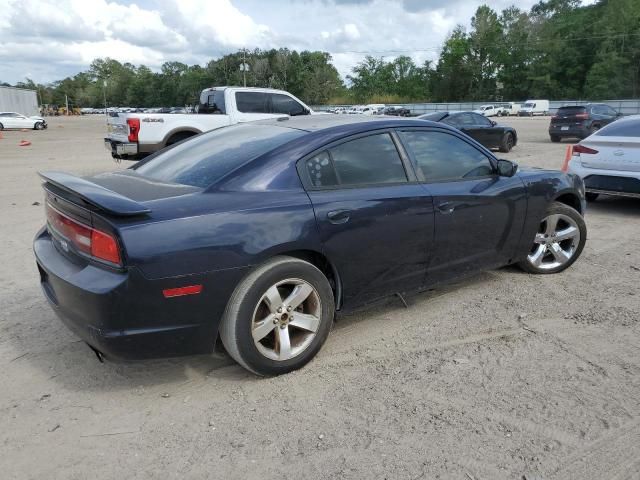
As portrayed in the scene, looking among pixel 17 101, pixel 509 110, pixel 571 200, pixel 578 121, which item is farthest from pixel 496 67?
pixel 571 200

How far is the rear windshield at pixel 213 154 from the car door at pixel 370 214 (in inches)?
15.0

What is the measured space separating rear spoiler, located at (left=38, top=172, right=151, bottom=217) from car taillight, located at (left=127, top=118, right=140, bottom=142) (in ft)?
27.0

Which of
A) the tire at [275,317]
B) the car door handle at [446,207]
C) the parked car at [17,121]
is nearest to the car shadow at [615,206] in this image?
the car door handle at [446,207]

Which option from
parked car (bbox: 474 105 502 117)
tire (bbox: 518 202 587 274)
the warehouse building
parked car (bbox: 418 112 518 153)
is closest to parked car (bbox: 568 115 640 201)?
tire (bbox: 518 202 587 274)

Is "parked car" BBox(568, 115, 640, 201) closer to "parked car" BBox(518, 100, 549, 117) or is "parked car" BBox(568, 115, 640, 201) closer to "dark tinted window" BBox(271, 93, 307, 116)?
"dark tinted window" BBox(271, 93, 307, 116)

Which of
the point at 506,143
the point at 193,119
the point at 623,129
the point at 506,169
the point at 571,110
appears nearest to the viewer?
the point at 506,169

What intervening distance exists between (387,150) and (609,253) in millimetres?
3401

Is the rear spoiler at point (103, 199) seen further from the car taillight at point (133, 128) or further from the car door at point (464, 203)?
the car taillight at point (133, 128)

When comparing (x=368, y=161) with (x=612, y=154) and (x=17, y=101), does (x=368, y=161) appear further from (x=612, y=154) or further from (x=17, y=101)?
(x=17, y=101)

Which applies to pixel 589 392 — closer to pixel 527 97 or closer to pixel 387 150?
pixel 387 150

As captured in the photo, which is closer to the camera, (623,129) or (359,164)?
(359,164)

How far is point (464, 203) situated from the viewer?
3.95 m

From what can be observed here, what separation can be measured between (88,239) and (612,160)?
7.04 meters

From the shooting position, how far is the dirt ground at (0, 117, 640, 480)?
8.04 ft
